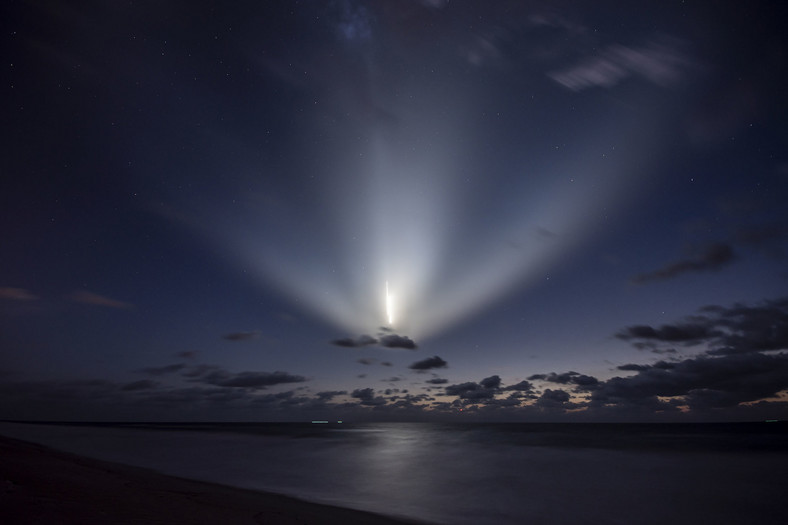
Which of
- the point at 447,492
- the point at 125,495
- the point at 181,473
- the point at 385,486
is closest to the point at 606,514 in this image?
the point at 447,492

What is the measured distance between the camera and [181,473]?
27734 millimetres

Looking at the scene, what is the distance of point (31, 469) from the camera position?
14406mm

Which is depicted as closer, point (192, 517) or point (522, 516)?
point (192, 517)

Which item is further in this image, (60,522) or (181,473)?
(181,473)

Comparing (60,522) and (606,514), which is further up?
(60,522)

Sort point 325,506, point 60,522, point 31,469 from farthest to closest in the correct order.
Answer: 1. point 325,506
2. point 31,469
3. point 60,522

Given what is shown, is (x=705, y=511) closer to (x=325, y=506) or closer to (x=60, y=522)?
(x=325, y=506)

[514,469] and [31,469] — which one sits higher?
[31,469]

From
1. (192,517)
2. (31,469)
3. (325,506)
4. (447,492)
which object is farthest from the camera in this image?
(447,492)

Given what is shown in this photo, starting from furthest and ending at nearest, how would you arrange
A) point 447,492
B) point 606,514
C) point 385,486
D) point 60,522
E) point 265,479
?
1. point 265,479
2. point 385,486
3. point 447,492
4. point 606,514
5. point 60,522

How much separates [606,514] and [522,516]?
428cm

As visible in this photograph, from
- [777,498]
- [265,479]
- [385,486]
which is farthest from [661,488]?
[265,479]

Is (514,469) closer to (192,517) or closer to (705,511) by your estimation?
(705,511)

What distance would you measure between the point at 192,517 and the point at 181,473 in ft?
70.2
